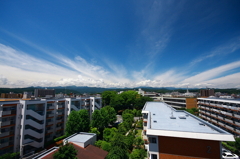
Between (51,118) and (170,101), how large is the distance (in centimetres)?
6035

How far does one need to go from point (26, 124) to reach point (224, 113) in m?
45.7

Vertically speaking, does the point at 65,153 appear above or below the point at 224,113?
below

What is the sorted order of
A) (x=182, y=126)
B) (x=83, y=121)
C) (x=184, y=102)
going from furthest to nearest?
(x=184, y=102) < (x=83, y=121) < (x=182, y=126)

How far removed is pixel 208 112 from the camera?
125 ft

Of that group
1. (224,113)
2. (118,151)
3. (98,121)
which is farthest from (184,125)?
(224,113)

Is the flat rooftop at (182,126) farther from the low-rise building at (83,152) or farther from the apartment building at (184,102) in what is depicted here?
the apartment building at (184,102)

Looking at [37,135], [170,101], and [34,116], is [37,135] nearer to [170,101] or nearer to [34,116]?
[34,116]

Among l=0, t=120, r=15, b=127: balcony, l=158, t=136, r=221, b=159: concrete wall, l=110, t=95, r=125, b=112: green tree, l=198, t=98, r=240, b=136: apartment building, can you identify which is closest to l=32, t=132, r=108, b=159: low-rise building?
l=158, t=136, r=221, b=159: concrete wall

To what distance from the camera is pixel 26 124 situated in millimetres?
20328

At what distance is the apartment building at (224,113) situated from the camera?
2640 cm

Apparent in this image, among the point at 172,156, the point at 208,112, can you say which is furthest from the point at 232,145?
the point at 172,156

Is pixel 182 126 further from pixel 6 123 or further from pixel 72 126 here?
pixel 6 123

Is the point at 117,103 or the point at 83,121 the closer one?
the point at 83,121

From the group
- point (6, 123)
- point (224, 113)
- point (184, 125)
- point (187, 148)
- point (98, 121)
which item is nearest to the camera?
point (187, 148)
